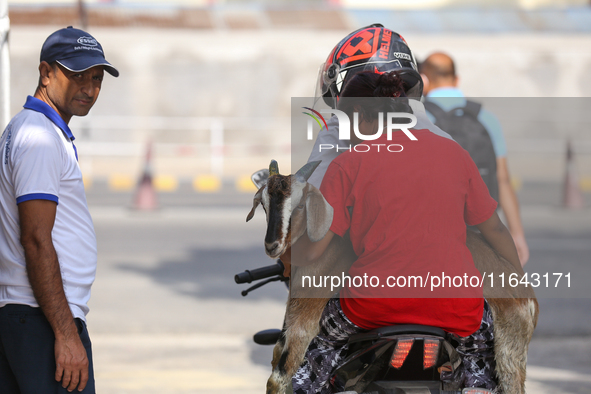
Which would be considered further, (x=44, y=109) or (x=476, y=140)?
(x=476, y=140)

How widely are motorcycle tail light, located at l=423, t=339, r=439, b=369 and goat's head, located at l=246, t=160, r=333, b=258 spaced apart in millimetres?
470

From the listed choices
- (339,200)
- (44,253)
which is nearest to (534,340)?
(339,200)

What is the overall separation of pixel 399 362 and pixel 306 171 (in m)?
0.68

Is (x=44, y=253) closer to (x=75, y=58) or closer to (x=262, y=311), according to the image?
(x=75, y=58)

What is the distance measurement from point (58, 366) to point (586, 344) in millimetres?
4839

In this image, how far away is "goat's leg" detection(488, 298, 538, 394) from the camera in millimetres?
2465

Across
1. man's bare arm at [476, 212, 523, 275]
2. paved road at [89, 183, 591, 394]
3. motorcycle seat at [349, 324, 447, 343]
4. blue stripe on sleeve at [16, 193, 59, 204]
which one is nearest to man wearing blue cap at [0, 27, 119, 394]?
blue stripe on sleeve at [16, 193, 59, 204]

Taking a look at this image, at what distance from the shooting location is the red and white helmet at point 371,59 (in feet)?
8.18

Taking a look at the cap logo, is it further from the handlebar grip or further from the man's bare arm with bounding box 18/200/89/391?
the handlebar grip

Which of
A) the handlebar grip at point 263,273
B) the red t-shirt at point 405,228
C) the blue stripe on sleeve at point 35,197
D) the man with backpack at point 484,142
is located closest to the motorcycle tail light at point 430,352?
the red t-shirt at point 405,228

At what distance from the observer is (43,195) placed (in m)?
2.38

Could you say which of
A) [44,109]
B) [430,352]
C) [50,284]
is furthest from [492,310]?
[44,109]

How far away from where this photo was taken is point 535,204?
1507cm

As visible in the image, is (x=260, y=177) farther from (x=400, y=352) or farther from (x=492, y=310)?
(x=492, y=310)
